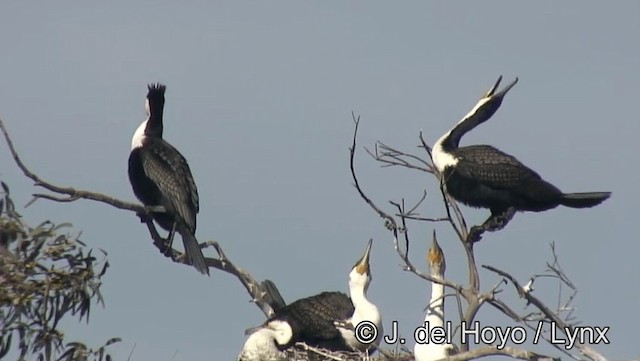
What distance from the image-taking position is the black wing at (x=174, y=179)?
11.8 metres

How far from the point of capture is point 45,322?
406 inches

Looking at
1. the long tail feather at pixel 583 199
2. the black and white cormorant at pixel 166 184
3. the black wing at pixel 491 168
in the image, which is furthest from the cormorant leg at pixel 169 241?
the long tail feather at pixel 583 199

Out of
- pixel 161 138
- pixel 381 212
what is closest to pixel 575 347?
pixel 381 212

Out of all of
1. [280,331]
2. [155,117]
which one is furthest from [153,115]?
[280,331]

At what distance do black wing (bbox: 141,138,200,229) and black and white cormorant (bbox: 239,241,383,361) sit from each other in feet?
2.94

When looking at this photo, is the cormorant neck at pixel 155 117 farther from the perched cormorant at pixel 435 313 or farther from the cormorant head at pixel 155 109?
the perched cormorant at pixel 435 313

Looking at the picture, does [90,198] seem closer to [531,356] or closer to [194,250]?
[194,250]

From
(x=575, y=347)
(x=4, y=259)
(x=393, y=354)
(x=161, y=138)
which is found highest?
(x=161, y=138)

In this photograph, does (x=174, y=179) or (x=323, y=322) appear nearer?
(x=174, y=179)

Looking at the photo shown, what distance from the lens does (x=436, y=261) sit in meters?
11.2

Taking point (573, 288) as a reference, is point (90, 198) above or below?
above

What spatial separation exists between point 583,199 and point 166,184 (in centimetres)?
280

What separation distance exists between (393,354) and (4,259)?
8.23ft

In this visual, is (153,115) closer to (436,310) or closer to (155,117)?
(155,117)
